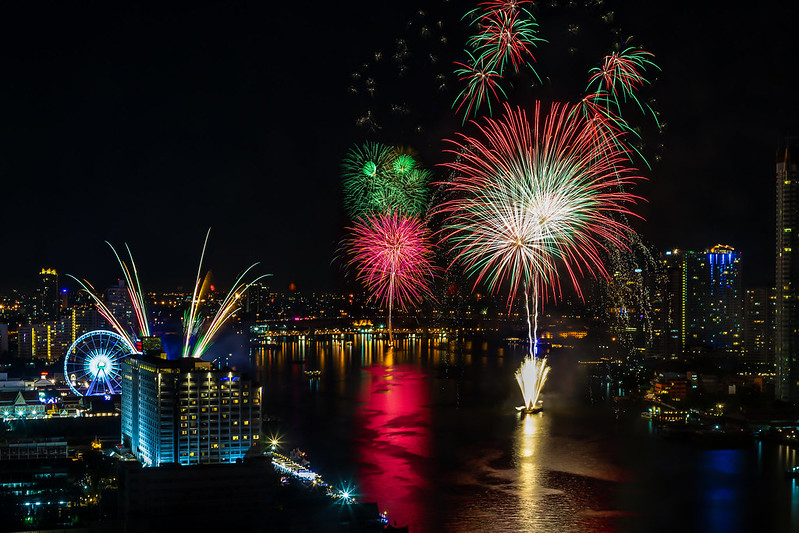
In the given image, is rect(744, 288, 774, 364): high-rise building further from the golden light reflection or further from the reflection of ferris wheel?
the reflection of ferris wheel

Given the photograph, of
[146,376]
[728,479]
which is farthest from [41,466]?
[728,479]

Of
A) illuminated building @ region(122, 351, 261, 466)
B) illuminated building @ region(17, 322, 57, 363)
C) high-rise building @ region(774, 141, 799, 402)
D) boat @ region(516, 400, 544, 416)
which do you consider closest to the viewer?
illuminated building @ region(122, 351, 261, 466)

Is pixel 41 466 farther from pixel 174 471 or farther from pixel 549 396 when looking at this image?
pixel 549 396

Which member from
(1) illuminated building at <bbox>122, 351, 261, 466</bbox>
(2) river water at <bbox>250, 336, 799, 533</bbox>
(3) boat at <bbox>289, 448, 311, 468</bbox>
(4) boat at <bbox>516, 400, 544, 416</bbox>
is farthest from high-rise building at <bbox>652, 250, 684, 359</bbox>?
(1) illuminated building at <bbox>122, 351, 261, 466</bbox>

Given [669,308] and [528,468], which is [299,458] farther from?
[669,308]

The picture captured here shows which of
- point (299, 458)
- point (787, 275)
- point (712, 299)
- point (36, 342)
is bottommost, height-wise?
point (299, 458)

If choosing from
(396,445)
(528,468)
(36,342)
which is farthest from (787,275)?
(36,342)
